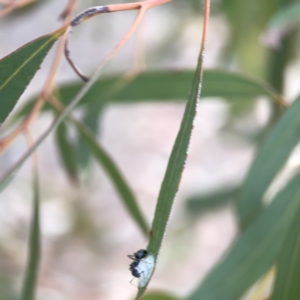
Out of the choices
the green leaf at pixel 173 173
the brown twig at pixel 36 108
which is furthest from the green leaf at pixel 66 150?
the green leaf at pixel 173 173

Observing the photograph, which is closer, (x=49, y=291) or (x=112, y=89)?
(x=112, y=89)

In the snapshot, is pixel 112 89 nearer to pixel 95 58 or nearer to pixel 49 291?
pixel 49 291

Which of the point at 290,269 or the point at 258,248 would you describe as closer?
the point at 290,269

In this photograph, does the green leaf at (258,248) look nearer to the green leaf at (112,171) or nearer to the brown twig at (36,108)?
the green leaf at (112,171)

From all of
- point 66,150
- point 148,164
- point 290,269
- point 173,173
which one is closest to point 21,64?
point 173,173

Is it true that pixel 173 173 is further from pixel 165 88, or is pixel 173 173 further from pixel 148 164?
pixel 148 164

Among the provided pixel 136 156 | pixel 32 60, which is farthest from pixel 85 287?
pixel 32 60

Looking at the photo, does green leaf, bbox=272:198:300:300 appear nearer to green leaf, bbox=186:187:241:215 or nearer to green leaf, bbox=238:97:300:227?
green leaf, bbox=238:97:300:227
